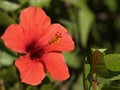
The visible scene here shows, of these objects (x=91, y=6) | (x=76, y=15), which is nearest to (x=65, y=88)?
(x=76, y=15)

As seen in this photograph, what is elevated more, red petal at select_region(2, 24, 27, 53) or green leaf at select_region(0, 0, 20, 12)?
green leaf at select_region(0, 0, 20, 12)

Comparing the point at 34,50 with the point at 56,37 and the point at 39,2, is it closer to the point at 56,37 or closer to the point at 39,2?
the point at 56,37

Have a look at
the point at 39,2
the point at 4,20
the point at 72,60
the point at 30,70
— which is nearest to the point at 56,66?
the point at 30,70

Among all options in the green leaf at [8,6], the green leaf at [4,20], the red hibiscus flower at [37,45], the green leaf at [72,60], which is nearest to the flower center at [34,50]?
the red hibiscus flower at [37,45]

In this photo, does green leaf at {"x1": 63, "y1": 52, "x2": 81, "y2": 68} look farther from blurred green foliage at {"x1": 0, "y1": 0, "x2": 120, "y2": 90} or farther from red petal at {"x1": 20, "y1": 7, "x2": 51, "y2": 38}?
red petal at {"x1": 20, "y1": 7, "x2": 51, "y2": 38}

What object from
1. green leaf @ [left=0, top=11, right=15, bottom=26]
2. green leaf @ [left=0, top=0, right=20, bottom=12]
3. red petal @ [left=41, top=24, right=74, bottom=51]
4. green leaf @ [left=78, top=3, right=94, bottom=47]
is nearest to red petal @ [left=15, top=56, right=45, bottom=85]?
red petal @ [left=41, top=24, right=74, bottom=51]

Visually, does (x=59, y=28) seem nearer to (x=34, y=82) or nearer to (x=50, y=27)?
(x=50, y=27)

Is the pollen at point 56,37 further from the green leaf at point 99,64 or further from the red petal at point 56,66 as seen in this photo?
the green leaf at point 99,64

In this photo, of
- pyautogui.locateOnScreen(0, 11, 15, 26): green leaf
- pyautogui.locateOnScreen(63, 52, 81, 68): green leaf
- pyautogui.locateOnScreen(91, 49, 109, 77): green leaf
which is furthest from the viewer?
pyautogui.locateOnScreen(63, 52, 81, 68): green leaf
